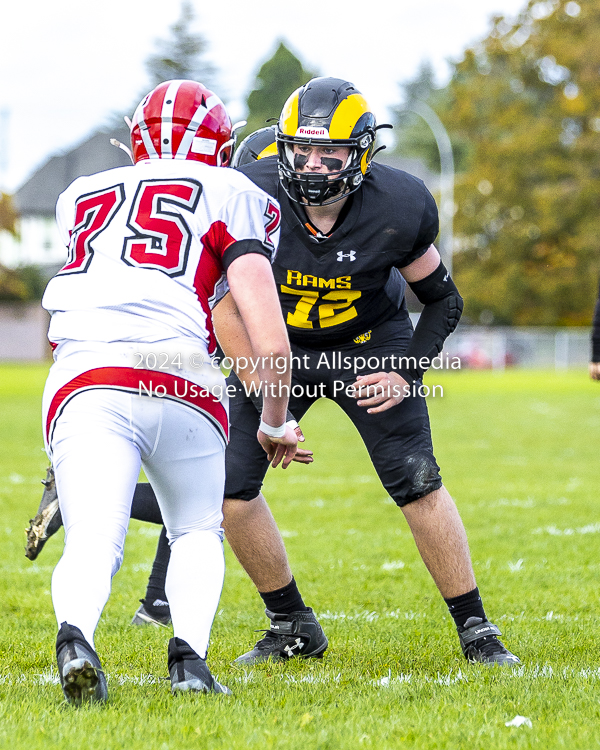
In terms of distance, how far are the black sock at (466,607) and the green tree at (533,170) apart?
114 feet

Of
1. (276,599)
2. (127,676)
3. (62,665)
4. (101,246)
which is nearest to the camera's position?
(62,665)

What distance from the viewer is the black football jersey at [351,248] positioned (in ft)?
11.5

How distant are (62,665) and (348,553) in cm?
347

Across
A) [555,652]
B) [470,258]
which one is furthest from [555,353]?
[555,652]

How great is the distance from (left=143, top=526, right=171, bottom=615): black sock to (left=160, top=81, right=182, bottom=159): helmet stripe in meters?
1.93

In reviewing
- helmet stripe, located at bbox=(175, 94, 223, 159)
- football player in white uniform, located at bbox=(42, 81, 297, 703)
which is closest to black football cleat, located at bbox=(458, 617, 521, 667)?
football player in white uniform, located at bbox=(42, 81, 297, 703)

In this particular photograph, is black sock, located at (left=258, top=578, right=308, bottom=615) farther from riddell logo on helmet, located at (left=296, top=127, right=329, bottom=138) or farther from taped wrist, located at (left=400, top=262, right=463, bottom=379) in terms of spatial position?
riddell logo on helmet, located at (left=296, top=127, right=329, bottom=138)

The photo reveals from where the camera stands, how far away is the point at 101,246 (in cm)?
268

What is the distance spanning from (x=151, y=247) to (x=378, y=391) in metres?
1.21

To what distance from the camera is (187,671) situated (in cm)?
266

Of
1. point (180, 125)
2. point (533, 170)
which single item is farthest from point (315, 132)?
point (533, 170)

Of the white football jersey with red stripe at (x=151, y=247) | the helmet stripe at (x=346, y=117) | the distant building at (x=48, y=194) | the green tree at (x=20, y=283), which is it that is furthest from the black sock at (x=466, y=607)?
the distant building at (x=48, y=194)

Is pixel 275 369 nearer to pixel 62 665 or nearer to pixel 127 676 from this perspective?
pixel 62 665

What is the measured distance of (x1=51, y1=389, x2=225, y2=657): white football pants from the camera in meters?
2.52
